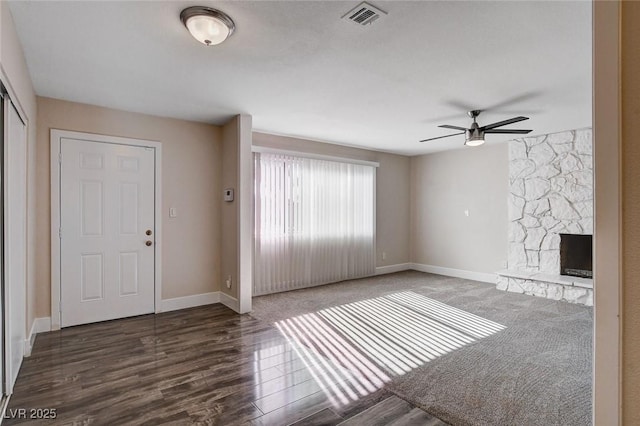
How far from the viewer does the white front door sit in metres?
3.64

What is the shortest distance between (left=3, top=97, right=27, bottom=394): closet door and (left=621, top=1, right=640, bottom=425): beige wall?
124 inches

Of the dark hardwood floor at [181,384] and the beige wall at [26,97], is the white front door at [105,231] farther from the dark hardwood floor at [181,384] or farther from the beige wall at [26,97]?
the dark hardwood floor at [181,384]

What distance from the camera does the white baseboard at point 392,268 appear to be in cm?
674

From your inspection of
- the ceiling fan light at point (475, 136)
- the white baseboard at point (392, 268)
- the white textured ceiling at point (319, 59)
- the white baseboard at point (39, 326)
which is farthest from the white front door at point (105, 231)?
the white baseboard at point (392, 268)

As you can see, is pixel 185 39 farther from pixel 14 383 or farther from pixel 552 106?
pixel 552 106

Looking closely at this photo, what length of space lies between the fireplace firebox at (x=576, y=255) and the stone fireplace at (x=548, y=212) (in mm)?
13

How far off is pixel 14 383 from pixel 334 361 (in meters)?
2.43

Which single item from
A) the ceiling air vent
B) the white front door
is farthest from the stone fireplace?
the white front door

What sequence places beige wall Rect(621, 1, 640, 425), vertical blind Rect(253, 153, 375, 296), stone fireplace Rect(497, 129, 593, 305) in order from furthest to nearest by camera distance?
vertical blind Rect(253, 153, 375, 296), stone fireplace Rect(497, 129, 593, 305), beige wall Rect(621, 1, 640, 425)

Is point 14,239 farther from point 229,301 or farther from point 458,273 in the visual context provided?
point 458,273

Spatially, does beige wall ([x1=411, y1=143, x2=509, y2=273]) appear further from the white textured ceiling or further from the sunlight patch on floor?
the sunlight patch on floor

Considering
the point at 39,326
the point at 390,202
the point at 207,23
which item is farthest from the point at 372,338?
the point at 390,202

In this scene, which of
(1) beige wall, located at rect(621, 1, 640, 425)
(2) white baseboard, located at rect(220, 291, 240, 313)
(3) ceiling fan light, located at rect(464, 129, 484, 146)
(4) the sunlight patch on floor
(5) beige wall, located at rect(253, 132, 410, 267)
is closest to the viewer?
(1) beige wall, located at rect(621, 1, 640, 425)

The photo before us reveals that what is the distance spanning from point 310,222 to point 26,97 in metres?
3.84
